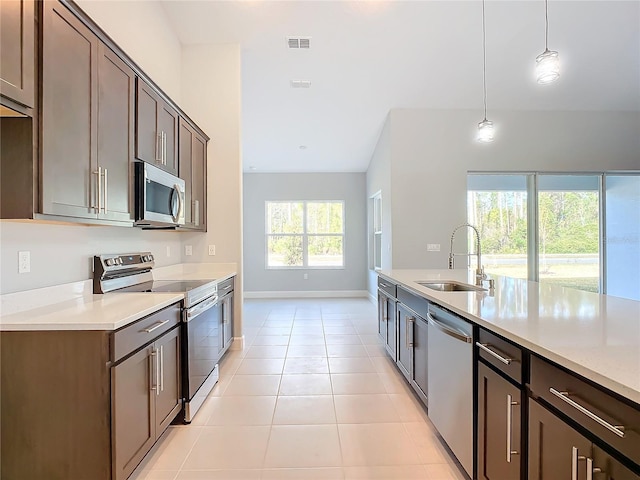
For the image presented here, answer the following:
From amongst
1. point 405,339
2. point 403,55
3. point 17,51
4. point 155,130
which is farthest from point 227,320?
point 403,55

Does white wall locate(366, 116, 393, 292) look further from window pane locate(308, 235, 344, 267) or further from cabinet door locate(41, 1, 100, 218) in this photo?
cabinet door locate(41, 1, 100, 218)

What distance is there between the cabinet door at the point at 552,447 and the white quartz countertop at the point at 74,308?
5.65ft

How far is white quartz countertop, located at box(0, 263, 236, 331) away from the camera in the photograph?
150cm

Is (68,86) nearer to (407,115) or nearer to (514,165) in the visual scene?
(407,115)

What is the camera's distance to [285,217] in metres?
7.75

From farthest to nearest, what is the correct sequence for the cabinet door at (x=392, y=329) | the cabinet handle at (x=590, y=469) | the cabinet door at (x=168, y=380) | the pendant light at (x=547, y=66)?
1. the cabinet door at (x=392, y=329)
2. the pendant light at (x=547, y=66)
3. the cabinet door at (x=168, y=380)
4. the cabinet handle at (x=590, y=469)

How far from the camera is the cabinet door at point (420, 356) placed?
7.76 feet

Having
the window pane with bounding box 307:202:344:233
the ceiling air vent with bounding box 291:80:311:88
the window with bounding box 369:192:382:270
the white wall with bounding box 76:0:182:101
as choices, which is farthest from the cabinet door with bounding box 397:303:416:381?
the window pane with bounding box 307:202:344:233

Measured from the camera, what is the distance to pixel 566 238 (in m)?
5.51

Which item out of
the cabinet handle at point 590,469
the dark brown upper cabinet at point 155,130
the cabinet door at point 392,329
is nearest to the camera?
the cabinet handle at point 590,469

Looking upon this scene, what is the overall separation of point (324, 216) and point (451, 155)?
10.4ft

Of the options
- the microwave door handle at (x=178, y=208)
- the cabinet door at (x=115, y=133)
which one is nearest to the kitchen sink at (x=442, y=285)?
the microwave door handle at (x=178, y=208)

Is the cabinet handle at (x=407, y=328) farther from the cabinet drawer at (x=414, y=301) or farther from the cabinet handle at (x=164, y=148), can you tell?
the cabinet handle at (x=164, y=148)

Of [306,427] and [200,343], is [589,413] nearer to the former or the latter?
[306,427]
